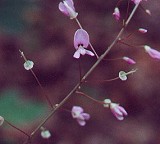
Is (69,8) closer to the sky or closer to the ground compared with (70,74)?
closer to the sky

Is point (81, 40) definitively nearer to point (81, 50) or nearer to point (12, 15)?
point (81, 50)

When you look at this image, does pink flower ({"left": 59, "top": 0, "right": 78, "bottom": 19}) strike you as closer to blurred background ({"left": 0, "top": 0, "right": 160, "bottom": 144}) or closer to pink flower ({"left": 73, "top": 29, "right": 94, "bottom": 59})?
pink flower ({"left": 73, "top": 29, "right": 94, "bottom": 59})

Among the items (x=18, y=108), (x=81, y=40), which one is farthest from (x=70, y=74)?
(x=81, y=40)

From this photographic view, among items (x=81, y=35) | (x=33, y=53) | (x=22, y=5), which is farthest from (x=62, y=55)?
(x=81, y=35)

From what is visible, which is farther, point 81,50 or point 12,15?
point 12,15

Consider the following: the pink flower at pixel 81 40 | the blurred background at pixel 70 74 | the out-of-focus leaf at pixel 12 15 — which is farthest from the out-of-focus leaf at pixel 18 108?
the pink flower at pixel 81 40

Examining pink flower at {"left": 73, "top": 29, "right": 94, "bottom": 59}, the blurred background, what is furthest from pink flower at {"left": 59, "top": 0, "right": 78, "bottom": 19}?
the blurred background

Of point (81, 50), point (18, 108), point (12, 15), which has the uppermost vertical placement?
point (81, 50)
